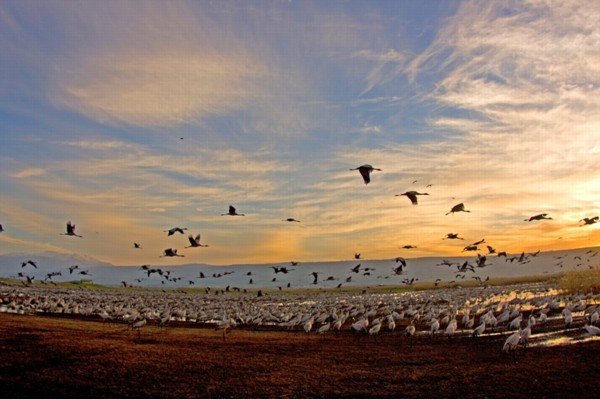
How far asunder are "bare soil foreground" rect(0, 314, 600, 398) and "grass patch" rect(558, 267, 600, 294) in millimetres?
24094

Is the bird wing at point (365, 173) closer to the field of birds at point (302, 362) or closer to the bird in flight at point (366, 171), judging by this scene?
the bird in flight at point (366, 171)

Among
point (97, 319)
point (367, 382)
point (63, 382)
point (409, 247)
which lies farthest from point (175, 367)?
point (97, 319)

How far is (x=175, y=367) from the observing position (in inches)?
652

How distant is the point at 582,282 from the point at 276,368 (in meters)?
36.7

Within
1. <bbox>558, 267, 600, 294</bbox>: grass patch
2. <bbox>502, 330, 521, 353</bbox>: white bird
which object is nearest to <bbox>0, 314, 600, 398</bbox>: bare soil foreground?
<bbox>502, 330, 521, 353</bbox>: white bird

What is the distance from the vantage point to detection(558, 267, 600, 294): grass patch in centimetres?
4000

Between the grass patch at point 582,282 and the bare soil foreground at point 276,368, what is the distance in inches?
949

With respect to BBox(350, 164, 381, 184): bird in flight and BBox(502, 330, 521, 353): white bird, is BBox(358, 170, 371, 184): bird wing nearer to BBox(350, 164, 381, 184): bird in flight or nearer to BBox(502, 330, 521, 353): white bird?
BBox(350, 164, 381, 184): bird in flight

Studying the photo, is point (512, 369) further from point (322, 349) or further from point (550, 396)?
point (322, 349)

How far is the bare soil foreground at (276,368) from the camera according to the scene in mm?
13984

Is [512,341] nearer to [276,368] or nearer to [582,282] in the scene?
[276,368]

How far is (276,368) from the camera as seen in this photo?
17.0 meters

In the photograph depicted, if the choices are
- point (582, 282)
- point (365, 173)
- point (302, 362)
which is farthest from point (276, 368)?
point (582, 282)

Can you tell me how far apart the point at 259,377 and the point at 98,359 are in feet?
19.9
